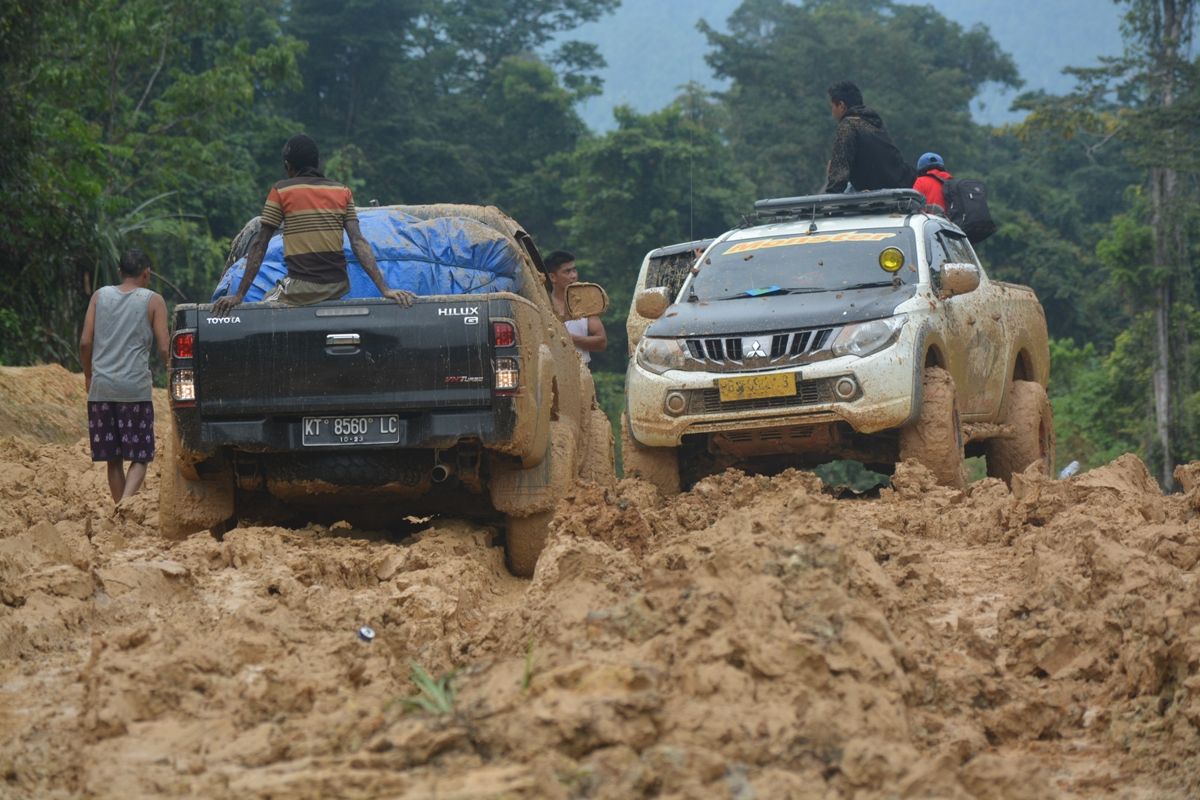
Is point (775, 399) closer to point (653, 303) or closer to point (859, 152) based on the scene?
point (653, 303)

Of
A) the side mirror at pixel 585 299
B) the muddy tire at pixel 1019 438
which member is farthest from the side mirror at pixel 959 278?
the side mirror at pixel 585 299

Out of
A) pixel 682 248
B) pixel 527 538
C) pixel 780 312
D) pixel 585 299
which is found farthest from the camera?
pixel 682 248

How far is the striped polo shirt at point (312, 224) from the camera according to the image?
29.6 feet

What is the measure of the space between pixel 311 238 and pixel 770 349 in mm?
3020

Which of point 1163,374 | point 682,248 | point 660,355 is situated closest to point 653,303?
point 660,355

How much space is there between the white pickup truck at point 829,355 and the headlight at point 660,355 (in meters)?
0.01

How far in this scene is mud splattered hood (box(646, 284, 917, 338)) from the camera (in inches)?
425

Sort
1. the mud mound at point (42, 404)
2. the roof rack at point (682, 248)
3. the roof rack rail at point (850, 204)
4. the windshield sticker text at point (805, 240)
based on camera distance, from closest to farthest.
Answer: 1. the windshield sticker text at point (805, 240)
2. the roof rack rail at point (850, 204)
3. the roof rack at point (682, 248)
4. the mud mound at point (42, 404)

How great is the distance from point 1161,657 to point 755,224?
7729mm

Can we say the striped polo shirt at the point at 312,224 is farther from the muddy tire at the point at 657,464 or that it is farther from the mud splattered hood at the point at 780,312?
the muddy tire at the point at 657,464

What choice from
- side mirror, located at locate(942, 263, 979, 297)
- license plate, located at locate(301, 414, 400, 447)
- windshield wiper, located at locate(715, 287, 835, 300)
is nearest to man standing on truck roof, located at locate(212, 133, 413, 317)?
license plate, located at locate(301, 414, 400, 447)

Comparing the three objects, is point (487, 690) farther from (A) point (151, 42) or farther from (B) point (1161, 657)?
(A) point (151, 42)

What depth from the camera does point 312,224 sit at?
9.03 metres

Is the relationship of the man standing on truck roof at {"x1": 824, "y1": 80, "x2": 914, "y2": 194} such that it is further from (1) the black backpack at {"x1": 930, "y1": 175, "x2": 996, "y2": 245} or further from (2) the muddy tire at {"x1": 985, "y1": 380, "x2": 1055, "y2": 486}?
(2) the muddy tire at {"x1": 985, "y1": 380, "x2": 1055, "y2": 486}
